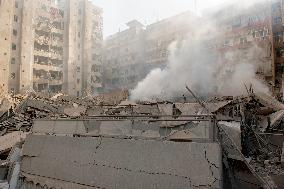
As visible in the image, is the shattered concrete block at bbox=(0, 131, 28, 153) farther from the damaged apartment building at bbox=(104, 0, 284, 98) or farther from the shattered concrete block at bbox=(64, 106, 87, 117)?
the damaged apartment building at bbox=(104, 0, 284, 98)

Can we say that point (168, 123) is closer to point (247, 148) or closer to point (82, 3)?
point (247, 148)

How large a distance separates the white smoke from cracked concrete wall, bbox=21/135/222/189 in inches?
912

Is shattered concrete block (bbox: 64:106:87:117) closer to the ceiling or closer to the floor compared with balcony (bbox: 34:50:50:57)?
closer to the floor

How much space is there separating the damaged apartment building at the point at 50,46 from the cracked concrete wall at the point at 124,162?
38924 millimetres

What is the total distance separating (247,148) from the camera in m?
11.0

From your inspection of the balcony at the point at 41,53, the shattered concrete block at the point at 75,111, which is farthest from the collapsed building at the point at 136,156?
the balcony at the point at 41,53

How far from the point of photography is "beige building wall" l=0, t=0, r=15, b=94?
43.3 metres

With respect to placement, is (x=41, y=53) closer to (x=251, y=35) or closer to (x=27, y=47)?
(x=27, y=47)

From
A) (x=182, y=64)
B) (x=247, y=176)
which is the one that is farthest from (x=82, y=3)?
(x=247, y=176)

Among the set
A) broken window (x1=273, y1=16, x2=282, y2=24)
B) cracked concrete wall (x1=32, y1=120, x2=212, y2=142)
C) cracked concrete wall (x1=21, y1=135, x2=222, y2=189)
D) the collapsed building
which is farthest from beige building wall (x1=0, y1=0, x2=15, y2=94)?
broken window (x1=273, y1=16, x2=282, y2=24)

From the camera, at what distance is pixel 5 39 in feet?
145

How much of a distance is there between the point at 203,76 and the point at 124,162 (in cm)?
3123

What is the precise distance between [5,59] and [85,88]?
16.5 metres

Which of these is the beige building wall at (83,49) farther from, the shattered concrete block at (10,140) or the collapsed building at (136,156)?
the collapsed building at (136,156)
